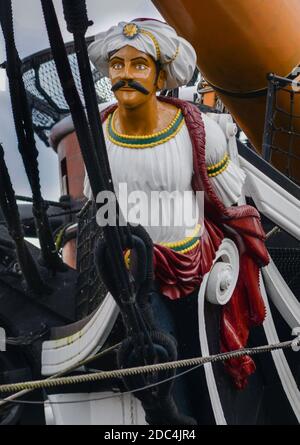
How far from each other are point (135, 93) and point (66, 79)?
0.24 meters

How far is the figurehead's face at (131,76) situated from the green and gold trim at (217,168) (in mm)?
269

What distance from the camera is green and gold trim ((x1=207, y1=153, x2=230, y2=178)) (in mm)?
2125

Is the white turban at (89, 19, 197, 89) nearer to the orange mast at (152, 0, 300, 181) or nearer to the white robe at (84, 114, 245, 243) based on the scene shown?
the white robe at (84, 114, 245, 243)

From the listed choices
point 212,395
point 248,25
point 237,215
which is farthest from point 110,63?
point 248,25

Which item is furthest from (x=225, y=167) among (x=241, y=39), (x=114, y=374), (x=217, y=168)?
(x=241, y=39)

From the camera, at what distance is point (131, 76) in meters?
2.01

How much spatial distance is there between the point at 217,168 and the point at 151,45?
0.39 meters

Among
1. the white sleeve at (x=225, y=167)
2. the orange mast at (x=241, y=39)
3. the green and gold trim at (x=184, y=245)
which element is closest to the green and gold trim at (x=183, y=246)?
the green and gold trim at (x=184, y=245)

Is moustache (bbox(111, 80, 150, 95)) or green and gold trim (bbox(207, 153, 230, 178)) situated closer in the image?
moustache (bbox(111, 80, 150, 95))

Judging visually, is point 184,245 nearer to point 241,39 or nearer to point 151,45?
point 151,45

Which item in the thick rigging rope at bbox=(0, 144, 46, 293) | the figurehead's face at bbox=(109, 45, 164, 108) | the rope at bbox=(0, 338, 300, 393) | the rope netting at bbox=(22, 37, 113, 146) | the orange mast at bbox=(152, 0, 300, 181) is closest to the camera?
the rope at bbox=(0, 338, 300, 393)

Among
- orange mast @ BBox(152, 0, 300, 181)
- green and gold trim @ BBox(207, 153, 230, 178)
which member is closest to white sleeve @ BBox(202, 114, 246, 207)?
green and gold trim @ BBox(207, 153, 230, 178)

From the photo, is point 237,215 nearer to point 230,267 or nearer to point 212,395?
point 230,267

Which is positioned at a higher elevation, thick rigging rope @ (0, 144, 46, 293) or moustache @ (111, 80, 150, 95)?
moustache @ (111, 80, 150, 95)
